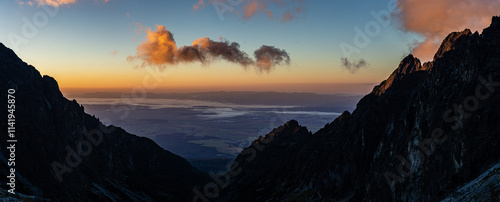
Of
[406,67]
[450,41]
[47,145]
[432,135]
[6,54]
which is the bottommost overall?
[47,145]

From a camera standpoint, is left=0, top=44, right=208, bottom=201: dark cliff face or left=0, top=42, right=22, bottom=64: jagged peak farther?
left=0, top=42, right=22, bottom=64: jagged peak

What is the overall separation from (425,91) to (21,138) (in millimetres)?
127081

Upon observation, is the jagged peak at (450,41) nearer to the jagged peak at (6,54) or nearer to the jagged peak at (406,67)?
the jagged peak at (406,67)

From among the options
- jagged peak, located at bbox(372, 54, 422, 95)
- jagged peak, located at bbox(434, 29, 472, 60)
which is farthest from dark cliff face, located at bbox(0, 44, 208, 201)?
jagged peak, located at bbox(434, 29, 472, 60)

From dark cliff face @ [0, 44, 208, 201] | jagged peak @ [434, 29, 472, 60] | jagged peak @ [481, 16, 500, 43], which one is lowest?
dark cliff face @ [0, 44, 208, 201]

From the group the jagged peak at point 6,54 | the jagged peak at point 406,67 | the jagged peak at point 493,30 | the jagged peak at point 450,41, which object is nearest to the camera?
the jagged peak at point 493,30

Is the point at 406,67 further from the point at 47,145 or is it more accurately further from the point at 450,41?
the point at 47,145

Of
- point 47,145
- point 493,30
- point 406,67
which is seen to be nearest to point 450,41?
point 406,67

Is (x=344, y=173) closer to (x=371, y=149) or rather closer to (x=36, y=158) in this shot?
(x=371, y=149)

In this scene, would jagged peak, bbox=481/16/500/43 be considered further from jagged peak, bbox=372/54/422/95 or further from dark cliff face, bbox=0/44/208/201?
dark cliff face, bbox=0/44/208/201

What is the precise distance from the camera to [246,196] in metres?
183

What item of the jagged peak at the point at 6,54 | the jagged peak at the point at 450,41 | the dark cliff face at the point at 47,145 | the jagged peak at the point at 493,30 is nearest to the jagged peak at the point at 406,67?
the jagged peak at the point at 450,41

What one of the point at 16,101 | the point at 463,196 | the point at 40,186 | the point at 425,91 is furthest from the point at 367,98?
the point at 16,101

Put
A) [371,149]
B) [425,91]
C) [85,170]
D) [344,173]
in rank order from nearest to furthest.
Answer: [425,91]
[371,149]
[344,173]
[85,170]
